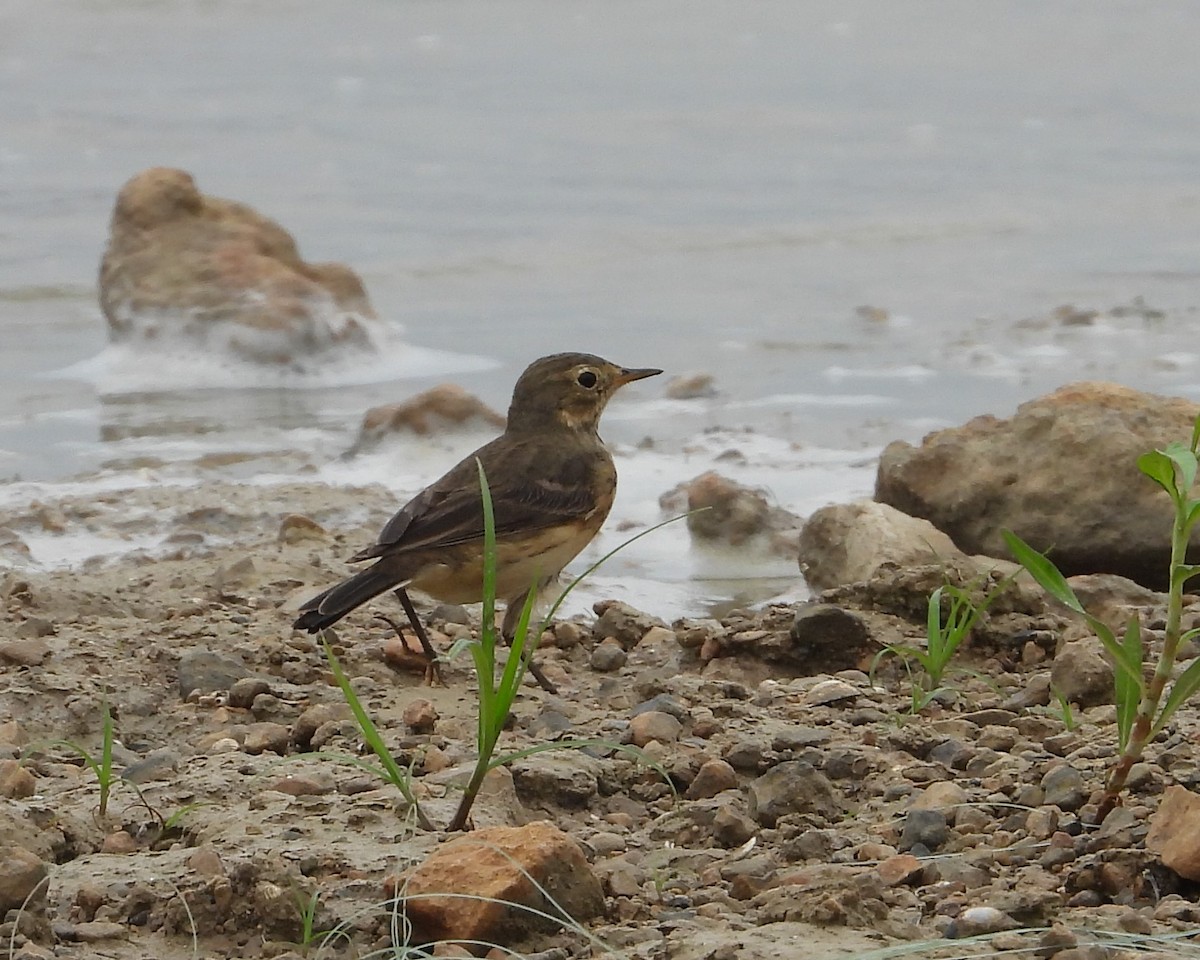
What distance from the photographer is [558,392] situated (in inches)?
261

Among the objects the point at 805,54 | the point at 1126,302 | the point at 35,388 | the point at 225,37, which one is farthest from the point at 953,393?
the point at 225,37

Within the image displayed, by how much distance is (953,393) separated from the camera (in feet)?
35.9

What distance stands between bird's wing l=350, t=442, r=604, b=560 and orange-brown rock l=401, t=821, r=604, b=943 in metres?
2.34

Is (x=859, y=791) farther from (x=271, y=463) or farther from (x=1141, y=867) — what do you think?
(x=271, y=463)

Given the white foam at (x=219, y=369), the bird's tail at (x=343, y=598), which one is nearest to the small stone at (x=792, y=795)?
the bird's tail at (x=343, y=598)

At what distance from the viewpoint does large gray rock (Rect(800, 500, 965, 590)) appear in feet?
22.4

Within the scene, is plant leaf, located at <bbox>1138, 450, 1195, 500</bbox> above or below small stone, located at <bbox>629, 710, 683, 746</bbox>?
above

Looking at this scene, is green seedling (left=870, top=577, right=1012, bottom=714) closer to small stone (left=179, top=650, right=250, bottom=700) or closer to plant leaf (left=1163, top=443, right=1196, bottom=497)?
plant leaf (left=1163, top=443, right=1196, bottom=497)

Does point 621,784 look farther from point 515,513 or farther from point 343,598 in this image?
point 515,513

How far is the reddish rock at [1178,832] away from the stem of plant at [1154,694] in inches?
5.6

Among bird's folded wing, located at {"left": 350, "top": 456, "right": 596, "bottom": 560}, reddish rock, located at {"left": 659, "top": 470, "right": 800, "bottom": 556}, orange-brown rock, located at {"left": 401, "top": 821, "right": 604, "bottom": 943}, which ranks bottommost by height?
reddish rock, located at {"left": 659, "top": 470, "right": 800, "bottom": 556}

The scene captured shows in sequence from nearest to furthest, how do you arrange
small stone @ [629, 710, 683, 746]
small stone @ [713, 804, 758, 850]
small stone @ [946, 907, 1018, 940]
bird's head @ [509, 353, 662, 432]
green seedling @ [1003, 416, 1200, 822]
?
1. small stone @ [946, 907, 1018, 940]
2. green seedling @ [1003, 416, 1200, 822]
3. small stone @ [713, 804, 758, 850]
4. small stone @ [629, 710, 683, 746]
5. bird's head @ [509, 353, 662, 432]

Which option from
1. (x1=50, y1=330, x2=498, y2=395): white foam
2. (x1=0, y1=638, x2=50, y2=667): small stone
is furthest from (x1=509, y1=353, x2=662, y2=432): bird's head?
(x1=50, y1=330, x2=498, y2=395): white foam

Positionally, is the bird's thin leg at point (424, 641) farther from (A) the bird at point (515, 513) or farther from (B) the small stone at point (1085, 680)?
(B) the small stone at point (1085, 680)
